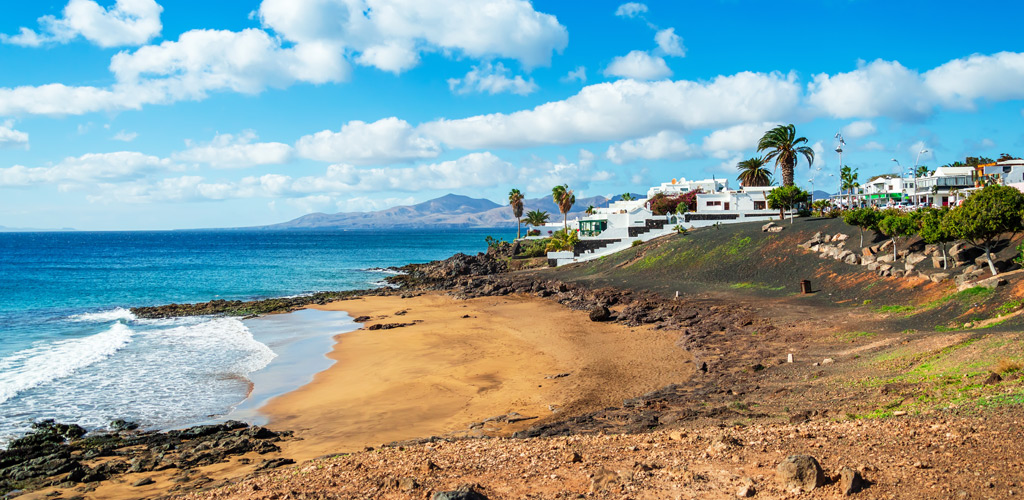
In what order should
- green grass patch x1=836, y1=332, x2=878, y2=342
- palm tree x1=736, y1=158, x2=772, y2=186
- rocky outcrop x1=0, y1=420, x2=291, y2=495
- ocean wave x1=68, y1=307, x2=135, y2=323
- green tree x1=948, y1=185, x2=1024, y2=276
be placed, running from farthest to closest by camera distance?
palm tree x1=736, y1=158, x2=772, y2=186
ocean wave x1=68, y1=307, x2=135, y2=323
green tree x1=948, y1=185, x2=1024, y2=276
green grass patch x1=836, y1=332, x2=878, y2=342
rocky outcrop x1=0, y1=420, x2=291, y2=495

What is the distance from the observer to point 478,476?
33.4ft

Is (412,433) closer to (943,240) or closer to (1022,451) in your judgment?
(1022,451)

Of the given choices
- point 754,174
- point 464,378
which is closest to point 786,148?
point 754,174

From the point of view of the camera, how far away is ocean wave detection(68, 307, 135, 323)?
1650 inches

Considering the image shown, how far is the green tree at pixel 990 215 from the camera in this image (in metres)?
24.2

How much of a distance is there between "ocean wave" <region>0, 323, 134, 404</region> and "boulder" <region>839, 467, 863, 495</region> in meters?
25.1

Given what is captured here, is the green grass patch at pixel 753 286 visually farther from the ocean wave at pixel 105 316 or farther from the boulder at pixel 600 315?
the ocean wave at pixel 105 316

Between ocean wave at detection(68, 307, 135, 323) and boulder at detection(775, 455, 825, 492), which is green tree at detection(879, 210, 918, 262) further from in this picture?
ocean wave at detection(68, 307, 135, 323)

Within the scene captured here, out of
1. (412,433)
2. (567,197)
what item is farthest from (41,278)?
(412,433)

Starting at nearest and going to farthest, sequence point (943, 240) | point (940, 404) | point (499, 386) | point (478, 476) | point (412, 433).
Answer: point (478, 476)
point (940, 404)
point (412, 433)
point (499, 386)
point (943, 240)

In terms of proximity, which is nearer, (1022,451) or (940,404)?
(1022,451)

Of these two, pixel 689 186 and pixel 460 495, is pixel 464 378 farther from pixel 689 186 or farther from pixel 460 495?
pixel 689 186

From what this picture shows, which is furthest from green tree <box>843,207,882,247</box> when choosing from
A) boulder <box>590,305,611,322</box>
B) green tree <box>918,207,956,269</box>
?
boulder <box>590,305,611,322</box>

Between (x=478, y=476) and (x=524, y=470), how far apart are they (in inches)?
30.6
